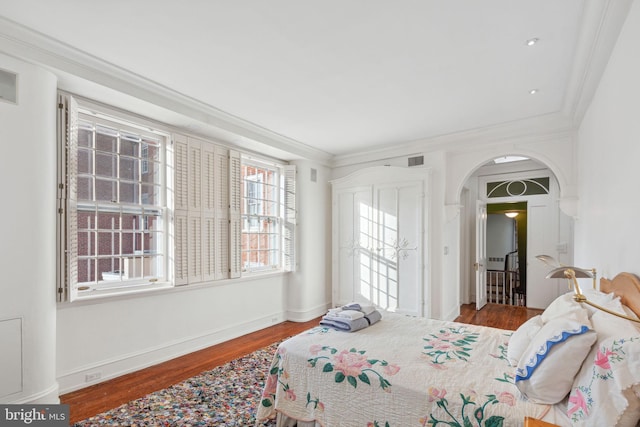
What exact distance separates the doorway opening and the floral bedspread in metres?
5.06

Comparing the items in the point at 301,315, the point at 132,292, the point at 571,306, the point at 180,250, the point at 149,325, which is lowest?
the point at 301,315

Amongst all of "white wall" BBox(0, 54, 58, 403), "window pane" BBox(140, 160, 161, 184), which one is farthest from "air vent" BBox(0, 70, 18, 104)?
"window pane" BBox(140, 160, 161, 184)

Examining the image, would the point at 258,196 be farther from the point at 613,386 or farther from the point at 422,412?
the point at 613,386

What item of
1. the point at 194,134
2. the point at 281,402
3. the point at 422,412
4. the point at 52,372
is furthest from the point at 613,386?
the point at 194,134

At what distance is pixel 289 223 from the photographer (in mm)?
5113

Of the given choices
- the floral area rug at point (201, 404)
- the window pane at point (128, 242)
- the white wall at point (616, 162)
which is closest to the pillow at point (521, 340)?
the white wall at point (616, 162)

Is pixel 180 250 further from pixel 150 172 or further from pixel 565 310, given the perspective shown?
pixel 565 310

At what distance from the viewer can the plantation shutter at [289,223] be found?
16.7 ft

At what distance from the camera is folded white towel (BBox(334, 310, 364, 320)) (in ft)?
8.55

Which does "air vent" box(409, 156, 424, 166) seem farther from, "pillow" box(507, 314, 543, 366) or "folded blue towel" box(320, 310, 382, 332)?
"pillow" box(507, 314, 543, 366)

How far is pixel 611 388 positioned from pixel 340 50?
7.78ft

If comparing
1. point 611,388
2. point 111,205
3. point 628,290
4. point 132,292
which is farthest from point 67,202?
point 628,290

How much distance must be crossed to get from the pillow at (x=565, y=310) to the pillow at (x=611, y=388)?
40 cm

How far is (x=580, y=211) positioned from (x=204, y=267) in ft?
14.1
